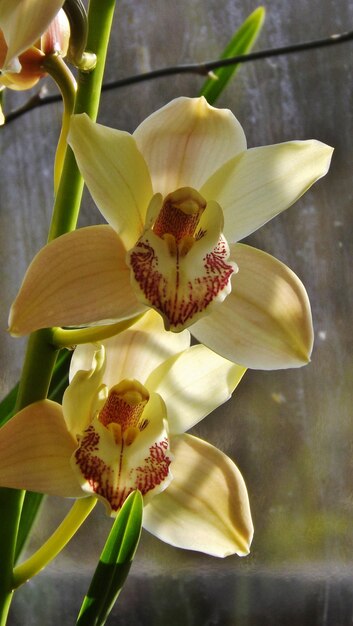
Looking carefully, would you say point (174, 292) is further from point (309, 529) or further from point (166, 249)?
point (309, 529)

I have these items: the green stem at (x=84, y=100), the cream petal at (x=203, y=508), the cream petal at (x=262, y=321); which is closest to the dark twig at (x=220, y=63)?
the green stem at (x=84, y=100)

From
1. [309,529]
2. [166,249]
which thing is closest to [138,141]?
[166,249]

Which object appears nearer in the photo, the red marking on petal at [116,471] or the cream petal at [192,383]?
the red marking on petal at [116,471]

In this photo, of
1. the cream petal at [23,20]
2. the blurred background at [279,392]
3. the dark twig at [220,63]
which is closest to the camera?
the cream petal at [23,20]

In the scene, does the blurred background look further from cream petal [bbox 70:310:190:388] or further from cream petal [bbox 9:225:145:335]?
cream petal [bbox 9:225:145:335]

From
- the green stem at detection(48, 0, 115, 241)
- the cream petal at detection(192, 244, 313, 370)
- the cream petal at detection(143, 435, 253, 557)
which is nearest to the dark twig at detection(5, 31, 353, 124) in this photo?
the green stem at detection(48, 0, 115, 241)

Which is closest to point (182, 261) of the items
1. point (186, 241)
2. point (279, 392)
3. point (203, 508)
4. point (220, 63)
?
point (186, 241)

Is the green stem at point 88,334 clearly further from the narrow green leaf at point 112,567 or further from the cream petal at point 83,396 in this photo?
the narrow green leaf at point 112,567
